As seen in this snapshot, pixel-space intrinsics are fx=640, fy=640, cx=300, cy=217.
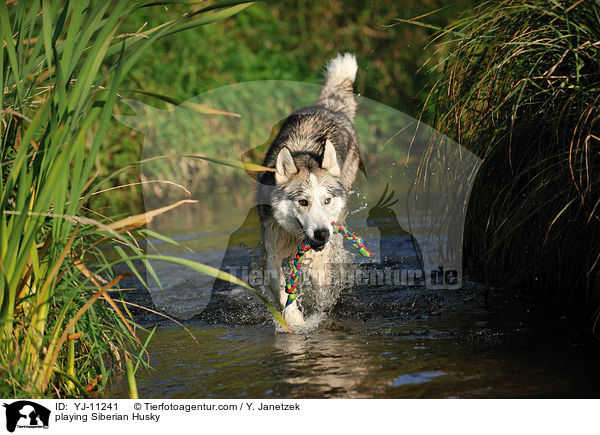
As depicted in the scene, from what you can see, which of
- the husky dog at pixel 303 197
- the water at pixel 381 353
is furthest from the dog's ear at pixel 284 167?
the water at pixel 381 353

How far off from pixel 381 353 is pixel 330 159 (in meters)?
1.65

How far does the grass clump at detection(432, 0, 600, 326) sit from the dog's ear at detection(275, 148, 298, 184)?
1034 millimetres

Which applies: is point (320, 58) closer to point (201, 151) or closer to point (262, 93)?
point (262, 93)

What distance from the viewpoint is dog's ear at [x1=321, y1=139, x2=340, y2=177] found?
14.9 ft

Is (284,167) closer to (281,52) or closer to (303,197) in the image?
(303,197)

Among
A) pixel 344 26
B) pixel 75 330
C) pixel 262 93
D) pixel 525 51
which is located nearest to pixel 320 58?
pixel 344 26

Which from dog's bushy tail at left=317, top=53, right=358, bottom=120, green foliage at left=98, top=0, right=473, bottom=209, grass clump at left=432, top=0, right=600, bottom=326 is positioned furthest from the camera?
green foliage at left=98, top=0, right=473, bottom=209

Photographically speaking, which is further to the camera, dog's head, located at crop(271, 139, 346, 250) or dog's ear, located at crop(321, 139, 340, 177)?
dog's ear, located at crop(321, 139, 340, 177)

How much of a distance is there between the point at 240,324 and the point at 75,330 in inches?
63.0

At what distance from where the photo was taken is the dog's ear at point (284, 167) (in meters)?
4.43

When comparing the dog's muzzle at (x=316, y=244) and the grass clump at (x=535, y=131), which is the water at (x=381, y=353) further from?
the dog's muzzle at (x=316, y=244)
